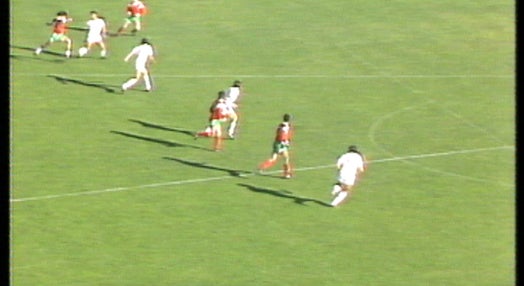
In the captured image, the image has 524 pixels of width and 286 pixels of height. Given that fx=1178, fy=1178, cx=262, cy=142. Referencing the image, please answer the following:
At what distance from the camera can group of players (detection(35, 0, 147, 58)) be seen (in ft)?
116

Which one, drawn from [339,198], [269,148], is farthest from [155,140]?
[339,198]

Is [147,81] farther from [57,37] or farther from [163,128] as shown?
[57,37]

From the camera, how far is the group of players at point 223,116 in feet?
84.5

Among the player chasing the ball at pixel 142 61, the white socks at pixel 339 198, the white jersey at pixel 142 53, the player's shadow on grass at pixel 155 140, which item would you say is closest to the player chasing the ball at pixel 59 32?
the player chasing the ball at pixel 142 61

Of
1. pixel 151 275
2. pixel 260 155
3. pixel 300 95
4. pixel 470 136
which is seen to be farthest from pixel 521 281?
pixel 300 95

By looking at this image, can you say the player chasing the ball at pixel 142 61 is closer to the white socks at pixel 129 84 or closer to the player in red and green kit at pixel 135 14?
the white socks at pixel 129 84

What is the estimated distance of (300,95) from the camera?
34812mm

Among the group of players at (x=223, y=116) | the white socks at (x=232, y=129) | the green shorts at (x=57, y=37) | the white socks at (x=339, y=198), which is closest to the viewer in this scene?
the group of players at (x=223, y=116)

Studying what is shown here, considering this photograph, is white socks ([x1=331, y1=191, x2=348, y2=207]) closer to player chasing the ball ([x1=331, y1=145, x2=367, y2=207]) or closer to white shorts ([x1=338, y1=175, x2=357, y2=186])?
player chasing the ball ([x1=331, y1=145, x2=367, y2=207])

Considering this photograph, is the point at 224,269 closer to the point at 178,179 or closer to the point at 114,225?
the point at 114,225

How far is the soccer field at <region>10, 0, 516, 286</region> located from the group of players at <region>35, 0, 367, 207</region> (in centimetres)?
32

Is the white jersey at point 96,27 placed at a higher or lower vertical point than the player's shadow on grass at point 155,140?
higher

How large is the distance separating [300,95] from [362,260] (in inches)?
485

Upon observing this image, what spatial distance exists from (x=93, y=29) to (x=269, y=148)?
8.18 m
